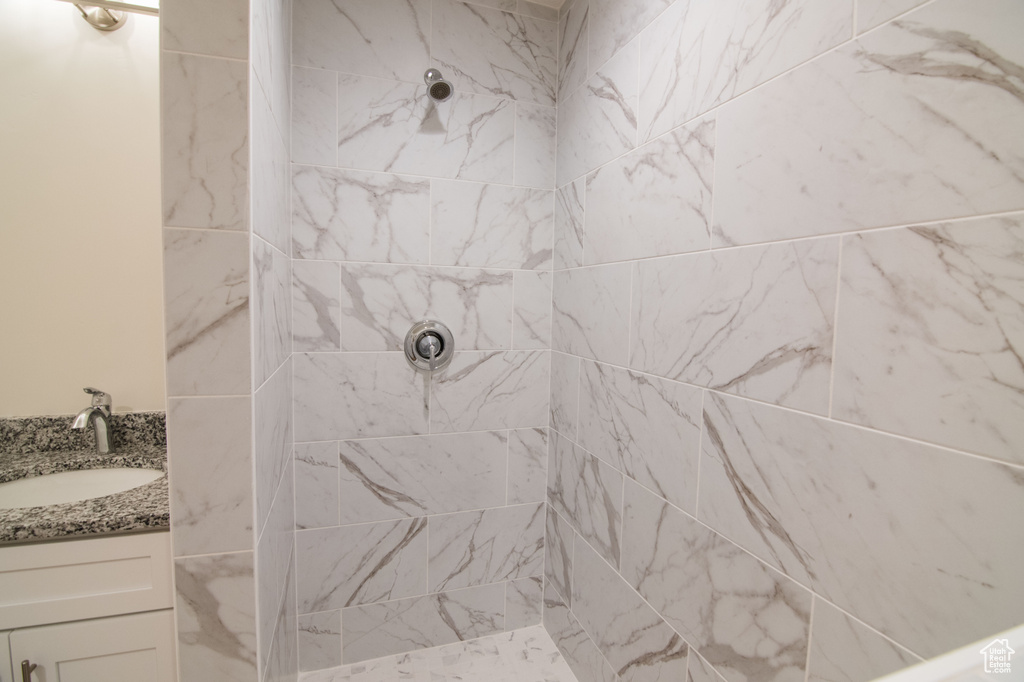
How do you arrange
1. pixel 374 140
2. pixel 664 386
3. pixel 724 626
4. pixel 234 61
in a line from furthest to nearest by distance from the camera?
pixel 374 140
pixel 664 386
pixel 724 626
pixel 234 61

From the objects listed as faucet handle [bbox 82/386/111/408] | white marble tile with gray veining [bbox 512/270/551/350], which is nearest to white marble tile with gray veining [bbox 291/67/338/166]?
white marble tile with gray veining [bbox 512/270/551/350]

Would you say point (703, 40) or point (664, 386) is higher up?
point (703, 40)

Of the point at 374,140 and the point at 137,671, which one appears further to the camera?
the point at 374,140

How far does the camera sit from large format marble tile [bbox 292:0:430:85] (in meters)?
1.40

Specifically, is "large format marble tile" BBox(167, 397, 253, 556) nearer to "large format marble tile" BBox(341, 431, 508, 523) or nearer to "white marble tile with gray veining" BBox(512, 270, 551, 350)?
"large format marble tile" BBox(341, 431, 508, 523)

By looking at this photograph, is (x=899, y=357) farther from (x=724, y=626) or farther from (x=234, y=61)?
(x=234, y=61)

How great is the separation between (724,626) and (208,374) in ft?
3.62

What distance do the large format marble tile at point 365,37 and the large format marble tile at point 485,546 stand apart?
1.52m

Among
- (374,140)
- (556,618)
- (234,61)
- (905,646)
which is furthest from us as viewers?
(556,618)

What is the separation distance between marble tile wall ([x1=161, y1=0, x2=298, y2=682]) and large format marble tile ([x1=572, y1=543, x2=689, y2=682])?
0.89 meters

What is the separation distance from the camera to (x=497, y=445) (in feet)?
5.52

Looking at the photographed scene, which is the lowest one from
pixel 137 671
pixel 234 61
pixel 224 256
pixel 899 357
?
pixel 137 671

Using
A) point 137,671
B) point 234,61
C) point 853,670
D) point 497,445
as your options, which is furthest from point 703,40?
point 137,671

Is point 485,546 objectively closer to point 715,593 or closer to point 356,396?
point 356,396
